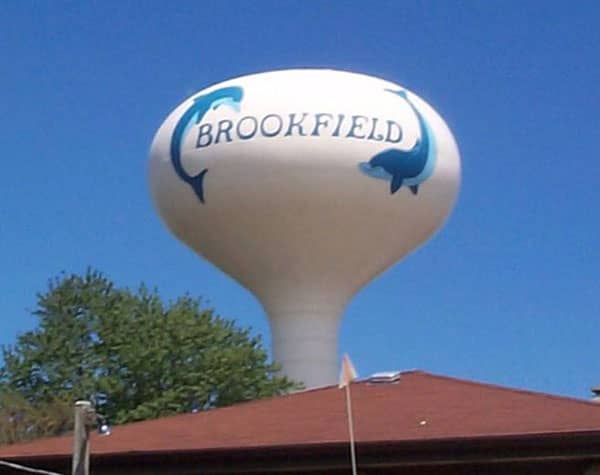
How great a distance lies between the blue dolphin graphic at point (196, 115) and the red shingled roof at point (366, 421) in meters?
14.5

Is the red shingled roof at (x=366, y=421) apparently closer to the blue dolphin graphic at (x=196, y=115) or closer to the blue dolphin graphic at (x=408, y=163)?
the blue dolphin graphic at (x=408, y=163)

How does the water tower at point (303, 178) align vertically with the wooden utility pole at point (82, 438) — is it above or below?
above

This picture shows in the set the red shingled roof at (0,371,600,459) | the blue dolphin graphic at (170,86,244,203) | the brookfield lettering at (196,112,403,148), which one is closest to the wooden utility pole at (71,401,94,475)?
the red shingled roof at (0,371,600,459)

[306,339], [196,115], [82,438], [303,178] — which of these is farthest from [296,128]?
[82,438]

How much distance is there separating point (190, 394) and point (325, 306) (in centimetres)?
440

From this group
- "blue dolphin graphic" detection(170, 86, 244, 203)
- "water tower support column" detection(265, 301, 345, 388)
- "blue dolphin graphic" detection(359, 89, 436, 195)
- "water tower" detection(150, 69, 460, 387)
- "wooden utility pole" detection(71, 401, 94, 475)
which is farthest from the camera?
"water tower support column" detection(265, 301, 345, 388)

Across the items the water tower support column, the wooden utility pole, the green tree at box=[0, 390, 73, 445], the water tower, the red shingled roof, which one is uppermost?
the water tower

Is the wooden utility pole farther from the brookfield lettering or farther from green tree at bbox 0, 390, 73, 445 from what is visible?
green tree at bbox 0, 390, 73, 445

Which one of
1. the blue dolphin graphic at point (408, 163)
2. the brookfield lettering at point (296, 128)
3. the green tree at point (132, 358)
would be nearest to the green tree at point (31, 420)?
the green tree at point (132, 358)

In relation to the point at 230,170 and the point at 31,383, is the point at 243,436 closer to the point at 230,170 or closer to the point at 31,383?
the point at 230,170

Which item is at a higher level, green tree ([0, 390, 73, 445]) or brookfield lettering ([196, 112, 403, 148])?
brookfield lettering ([196, 112, 403, 148])

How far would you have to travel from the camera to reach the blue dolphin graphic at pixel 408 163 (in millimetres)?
34812

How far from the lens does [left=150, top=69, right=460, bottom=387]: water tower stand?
112 ft

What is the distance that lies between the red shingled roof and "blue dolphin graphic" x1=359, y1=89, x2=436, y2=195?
1398 centimetres
